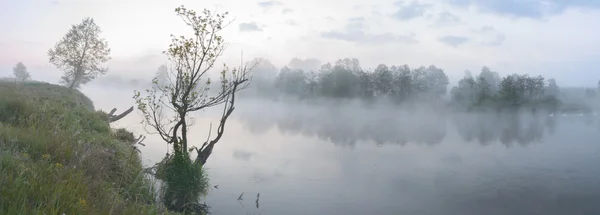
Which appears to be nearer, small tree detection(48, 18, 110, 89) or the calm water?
the calm water

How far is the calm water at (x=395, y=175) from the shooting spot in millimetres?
14086

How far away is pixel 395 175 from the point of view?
739 inches

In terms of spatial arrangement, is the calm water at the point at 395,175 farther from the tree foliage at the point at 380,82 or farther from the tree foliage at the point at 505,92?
the tree foliage at the point at 380,82

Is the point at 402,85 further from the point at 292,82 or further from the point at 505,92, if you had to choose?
the point at 292,82

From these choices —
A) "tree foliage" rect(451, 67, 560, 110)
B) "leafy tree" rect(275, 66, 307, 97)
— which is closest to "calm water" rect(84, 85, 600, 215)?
"tree foliage" rect(451, 67, 560, 110)

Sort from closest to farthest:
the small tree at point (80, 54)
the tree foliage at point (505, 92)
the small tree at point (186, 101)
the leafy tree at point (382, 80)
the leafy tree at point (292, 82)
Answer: the small tree at point (186, 101) < the small tree at point (80, 54) < the tree foliage at point (505, 92) < the leafy tree at point (382, 80) < the leafy tree at point (292, 82)

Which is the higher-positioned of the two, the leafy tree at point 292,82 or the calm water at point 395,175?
the leafy tree at point 292,82

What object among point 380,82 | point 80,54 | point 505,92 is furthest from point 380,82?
point 80,54

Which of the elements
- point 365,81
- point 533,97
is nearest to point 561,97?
point 533,97

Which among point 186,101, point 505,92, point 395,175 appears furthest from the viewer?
point 505,92

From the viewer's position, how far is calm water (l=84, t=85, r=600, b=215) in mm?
14086

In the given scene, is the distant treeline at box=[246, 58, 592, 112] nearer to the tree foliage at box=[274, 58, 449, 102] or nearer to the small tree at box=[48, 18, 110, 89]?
the tree foliage at box=[274, 58, 449, 102]

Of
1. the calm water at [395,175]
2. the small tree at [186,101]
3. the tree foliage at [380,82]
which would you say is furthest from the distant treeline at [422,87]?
the small tree at [186,101]

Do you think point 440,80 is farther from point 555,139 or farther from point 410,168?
point 410,168
